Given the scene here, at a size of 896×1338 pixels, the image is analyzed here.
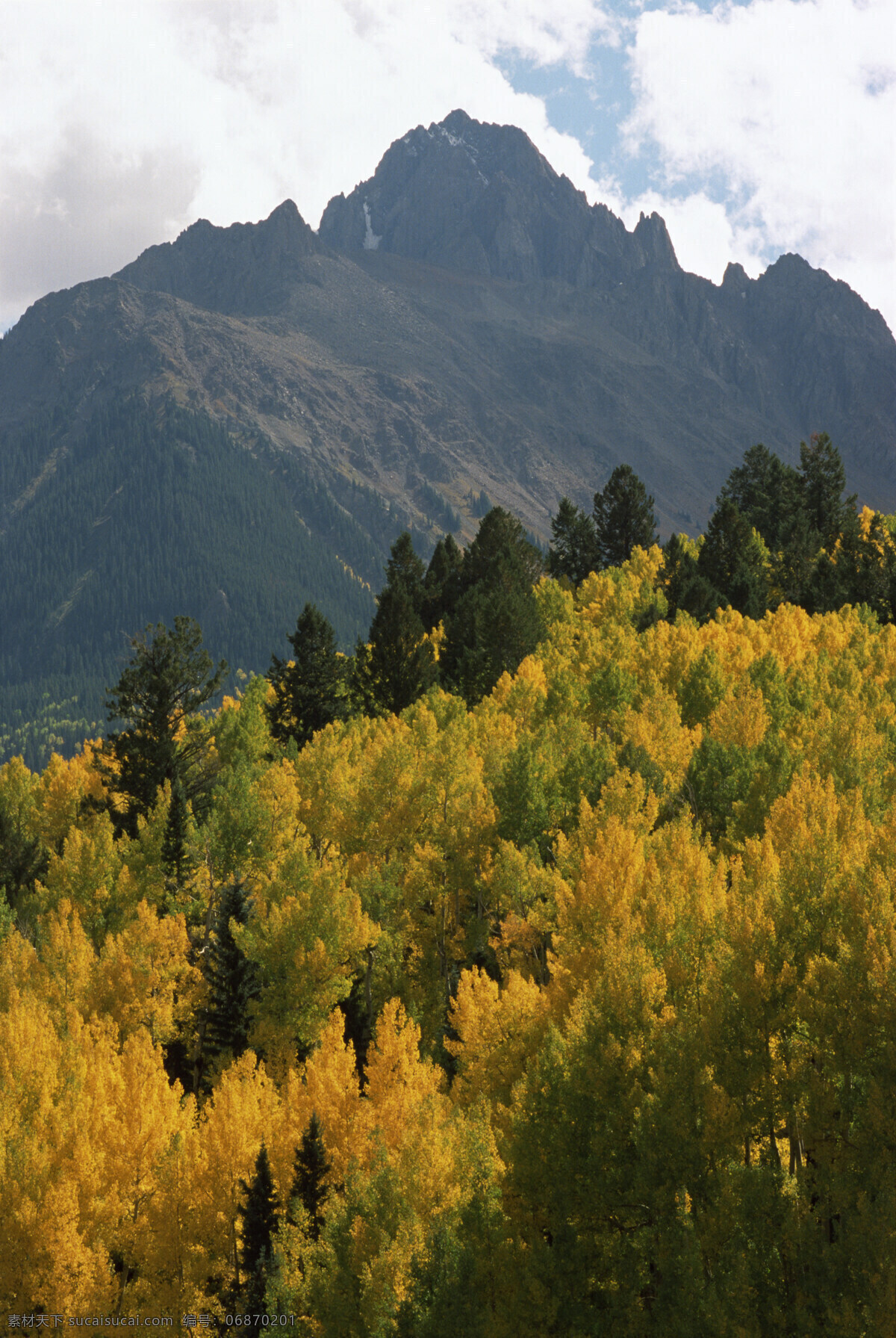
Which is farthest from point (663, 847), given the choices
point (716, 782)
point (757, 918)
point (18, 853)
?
point (18, 853)

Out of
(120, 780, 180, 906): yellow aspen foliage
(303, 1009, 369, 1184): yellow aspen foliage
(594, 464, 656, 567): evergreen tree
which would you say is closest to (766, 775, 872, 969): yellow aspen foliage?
(303, 1009, 369, 1184): yellow aspen foliage

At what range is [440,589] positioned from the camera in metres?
108

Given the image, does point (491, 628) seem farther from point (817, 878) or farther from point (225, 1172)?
point (817, 878)

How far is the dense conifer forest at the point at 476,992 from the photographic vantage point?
24.4m

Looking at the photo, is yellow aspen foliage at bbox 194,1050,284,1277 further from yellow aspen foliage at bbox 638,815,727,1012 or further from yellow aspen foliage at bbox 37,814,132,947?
yellow aspen foliage at bbox 37,814,132,947

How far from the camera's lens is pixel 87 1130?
3681cm

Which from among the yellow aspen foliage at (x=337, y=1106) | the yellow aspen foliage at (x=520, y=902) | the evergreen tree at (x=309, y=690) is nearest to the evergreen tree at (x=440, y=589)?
the evergreen tree at (x=309, y=690)

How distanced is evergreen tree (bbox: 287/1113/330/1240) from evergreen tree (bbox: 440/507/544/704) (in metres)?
52.0

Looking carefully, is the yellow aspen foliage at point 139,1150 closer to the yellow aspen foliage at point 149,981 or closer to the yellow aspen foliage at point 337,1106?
the yellow aspen foliage at point 337,1106

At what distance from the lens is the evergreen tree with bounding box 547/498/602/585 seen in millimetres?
120688

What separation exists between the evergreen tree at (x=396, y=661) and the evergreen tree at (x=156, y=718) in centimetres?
2011

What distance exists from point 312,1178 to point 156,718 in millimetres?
37441

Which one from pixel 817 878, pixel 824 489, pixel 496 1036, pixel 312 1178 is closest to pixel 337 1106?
pixel 312 1178

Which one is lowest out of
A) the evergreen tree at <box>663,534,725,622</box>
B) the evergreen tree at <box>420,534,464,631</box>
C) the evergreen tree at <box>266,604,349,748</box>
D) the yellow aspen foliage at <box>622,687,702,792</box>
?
the yellow aspen foliage at <box>622,687,702,792</box>
